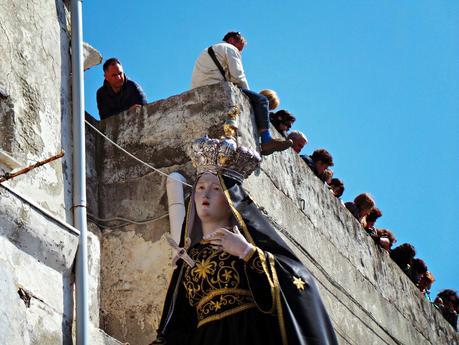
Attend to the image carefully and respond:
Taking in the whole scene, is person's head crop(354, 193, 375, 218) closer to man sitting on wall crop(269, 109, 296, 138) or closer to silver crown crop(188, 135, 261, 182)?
man sitting on wall crop(269, 109, 296, 138)

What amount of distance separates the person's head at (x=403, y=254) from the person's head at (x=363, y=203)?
1051 mm

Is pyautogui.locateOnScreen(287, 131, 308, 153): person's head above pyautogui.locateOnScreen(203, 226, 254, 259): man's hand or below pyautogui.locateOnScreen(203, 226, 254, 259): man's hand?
above

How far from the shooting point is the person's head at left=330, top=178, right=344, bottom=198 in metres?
11.2

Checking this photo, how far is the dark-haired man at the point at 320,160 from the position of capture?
10625 millimetres

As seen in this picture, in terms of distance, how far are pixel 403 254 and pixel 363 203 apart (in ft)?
4.36

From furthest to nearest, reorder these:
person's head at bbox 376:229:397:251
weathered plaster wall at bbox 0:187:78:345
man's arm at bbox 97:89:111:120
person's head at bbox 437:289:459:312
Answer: person's head at bbox 437:289:459:312 < person's head at bbox 376:229:397:251 < man's arm at bbox 97:89:111:120 < weathered plaster wall at bbox 0:187:78:345

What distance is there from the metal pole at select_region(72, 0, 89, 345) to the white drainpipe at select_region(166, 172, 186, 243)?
1.00m

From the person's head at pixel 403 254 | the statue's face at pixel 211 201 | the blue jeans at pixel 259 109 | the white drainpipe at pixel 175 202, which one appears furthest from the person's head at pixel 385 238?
the statue's face at pixel 211 201

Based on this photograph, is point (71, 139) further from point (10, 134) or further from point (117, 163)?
point (117, 163)

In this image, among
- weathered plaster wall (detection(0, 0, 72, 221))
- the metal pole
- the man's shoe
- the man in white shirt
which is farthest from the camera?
the man in white shirt

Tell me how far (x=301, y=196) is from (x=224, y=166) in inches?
101

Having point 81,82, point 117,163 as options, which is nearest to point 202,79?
point 117,163

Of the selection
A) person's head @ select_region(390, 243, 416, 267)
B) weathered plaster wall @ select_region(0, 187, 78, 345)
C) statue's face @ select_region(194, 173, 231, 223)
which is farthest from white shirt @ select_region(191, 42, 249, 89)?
person's head @ select_region(390, 243, 416, 267)

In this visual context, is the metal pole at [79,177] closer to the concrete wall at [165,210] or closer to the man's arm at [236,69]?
the concrete wall at [165,210]
